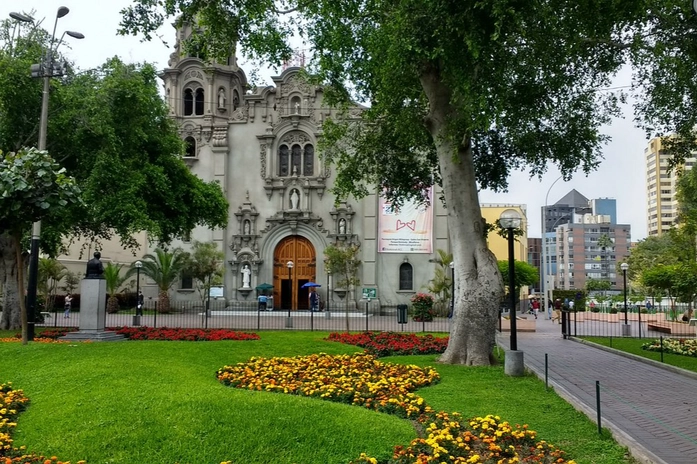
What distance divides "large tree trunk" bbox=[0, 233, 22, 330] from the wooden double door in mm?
21033

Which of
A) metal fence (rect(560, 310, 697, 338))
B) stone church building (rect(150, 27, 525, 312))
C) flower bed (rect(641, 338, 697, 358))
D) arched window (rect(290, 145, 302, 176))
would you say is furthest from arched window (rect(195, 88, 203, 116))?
flower bed (rect(641, 338, 697, 358))

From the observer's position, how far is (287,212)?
1620 inches

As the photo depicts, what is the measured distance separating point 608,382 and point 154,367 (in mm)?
8361

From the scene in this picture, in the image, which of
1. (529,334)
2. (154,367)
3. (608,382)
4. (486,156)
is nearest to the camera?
(154,367)

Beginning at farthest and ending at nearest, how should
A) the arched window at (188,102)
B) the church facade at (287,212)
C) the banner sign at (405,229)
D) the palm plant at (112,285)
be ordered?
the arched window at (188,102)
the church facade at (287,212)
the banner sign at (405,229)
the palm plant at (112,285)

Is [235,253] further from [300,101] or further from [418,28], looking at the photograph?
[418,28]

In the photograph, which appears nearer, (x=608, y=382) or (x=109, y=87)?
(x=608, y=382)

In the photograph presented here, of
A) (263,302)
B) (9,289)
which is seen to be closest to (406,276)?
(263,302)

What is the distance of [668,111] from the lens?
519 inches

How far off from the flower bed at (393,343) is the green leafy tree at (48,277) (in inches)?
1018

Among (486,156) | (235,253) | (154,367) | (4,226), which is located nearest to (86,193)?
(4,226)

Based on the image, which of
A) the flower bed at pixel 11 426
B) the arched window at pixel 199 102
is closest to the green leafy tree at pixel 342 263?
the arched window at pixel 199 102

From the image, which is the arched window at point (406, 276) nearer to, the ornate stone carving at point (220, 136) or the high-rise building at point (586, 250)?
the ornate stone carving at point (220, 136)

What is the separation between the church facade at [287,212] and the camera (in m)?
40.1
